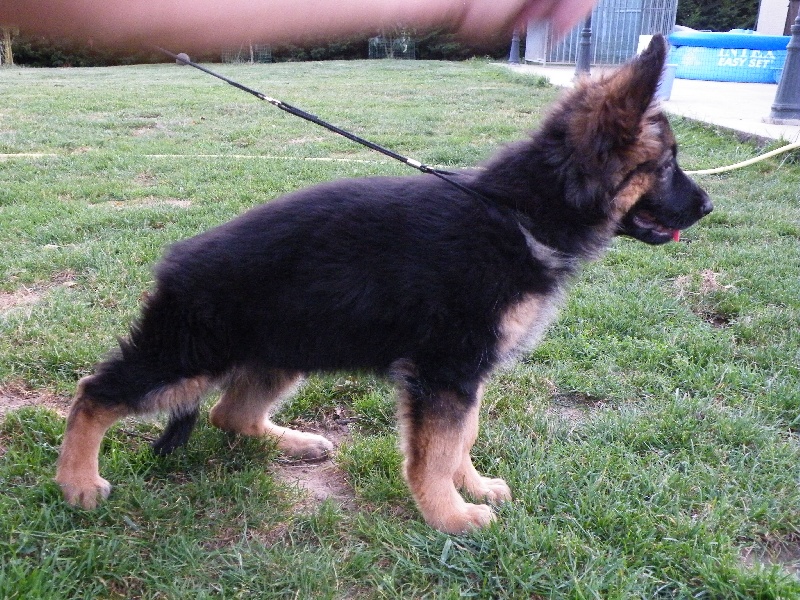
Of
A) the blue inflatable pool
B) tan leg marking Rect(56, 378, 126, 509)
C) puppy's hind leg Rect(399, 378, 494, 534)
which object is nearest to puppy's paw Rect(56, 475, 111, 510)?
tan leg marking Rect(56, 378, 126, 509)

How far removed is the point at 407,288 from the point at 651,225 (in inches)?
47.2

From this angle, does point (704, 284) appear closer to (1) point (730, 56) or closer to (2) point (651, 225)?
(2) point (651, 225)

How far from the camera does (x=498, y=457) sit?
328 cm

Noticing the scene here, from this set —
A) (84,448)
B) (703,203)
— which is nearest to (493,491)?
(703,203)

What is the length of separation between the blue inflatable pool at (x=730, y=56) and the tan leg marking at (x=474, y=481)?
55.7 ft

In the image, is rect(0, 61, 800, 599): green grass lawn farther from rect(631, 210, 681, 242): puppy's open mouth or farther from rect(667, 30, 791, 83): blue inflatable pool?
rect(667, 30, 791, 83): blue inflatable pool

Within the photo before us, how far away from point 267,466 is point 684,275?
358 centimetres

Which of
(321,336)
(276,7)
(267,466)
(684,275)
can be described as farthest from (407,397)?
(684,275)

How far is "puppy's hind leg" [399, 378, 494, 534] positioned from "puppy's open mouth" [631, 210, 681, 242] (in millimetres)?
1099

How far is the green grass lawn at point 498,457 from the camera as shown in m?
2.49

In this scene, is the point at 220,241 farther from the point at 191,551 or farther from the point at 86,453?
the point at 191,551

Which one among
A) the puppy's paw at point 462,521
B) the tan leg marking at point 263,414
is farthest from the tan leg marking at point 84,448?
the puppy's paw at point 462,521

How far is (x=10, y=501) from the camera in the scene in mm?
2752

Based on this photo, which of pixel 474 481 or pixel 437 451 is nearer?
pixel 437 451
